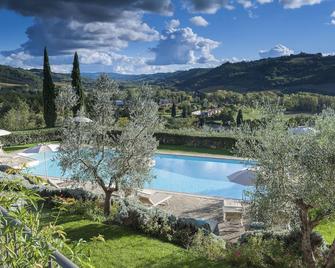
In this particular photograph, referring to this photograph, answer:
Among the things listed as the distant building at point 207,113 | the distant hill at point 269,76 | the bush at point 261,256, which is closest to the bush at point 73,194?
the bush at point 261,256

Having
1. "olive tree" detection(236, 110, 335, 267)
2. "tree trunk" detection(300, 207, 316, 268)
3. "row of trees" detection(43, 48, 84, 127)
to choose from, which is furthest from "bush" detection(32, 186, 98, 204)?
"row of trees" detection(43, 48, 84, 127)

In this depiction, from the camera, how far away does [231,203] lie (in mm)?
15359

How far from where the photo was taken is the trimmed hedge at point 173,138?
28.5 m

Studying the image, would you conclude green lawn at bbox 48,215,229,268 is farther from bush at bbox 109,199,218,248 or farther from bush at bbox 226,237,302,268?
bush at bbox 226,237,302,268

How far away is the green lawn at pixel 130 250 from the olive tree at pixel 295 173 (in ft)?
6.51

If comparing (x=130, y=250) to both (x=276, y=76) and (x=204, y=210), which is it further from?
(x=276, y=76)

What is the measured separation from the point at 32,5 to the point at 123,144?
2158cm

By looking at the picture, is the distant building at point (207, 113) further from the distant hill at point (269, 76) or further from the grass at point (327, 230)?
the grass at point (327, 230)

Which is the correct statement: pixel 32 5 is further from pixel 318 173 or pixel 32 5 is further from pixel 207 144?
pixel 318 173

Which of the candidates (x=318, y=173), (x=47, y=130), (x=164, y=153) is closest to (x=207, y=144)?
(x=164, y=153)

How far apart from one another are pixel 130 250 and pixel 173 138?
20863mm

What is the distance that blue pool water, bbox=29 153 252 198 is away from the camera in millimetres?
21000

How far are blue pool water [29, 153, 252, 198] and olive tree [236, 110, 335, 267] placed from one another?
11.4m

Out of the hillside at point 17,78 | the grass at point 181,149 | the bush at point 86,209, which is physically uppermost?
the hillside at point 17,78
